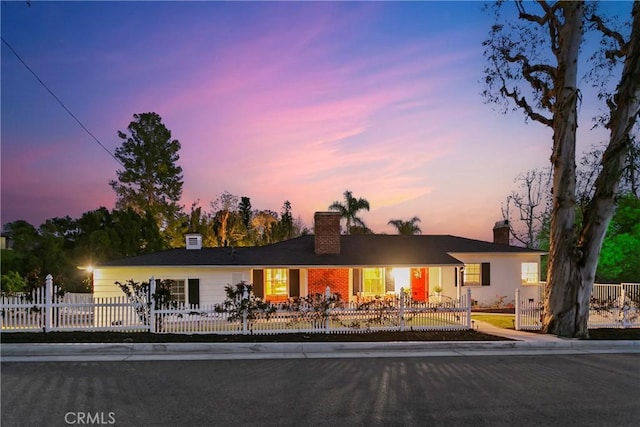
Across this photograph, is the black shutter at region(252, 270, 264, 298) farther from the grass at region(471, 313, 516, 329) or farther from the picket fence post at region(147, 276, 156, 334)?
the grass at region(471, 313, 516, 329)

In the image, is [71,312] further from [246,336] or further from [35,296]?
[246,336]

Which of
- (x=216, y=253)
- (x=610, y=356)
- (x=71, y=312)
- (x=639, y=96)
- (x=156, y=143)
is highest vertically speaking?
(x=156, y=143)

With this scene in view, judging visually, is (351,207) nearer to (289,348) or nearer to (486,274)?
(486,274)

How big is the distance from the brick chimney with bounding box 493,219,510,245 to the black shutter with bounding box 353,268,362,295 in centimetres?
1057

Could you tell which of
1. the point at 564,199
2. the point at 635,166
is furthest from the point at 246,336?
the point at 635,166

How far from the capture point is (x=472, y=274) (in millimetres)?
23359

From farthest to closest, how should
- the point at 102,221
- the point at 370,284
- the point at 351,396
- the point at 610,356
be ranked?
the point at 102,221 → the point at 370,284 → the point at 610,356 → the point at 351,396

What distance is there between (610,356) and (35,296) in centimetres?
1606

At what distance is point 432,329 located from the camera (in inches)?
547

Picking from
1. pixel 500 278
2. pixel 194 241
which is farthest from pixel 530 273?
pixel 194 241

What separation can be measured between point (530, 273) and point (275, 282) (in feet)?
45.7

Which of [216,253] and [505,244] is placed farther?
[505,244]

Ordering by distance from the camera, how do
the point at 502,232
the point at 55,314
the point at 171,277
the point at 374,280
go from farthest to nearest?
the point at 502,232, the point at 374,280, the point at 171,277, the point at 55,314

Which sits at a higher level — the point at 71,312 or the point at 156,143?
the point at 156,143
